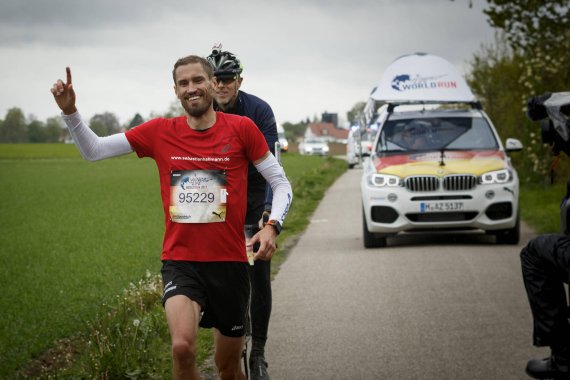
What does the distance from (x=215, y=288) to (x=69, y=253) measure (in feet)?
39.9

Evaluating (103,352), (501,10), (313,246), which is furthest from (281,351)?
(501,10)

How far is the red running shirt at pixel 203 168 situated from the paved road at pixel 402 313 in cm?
198

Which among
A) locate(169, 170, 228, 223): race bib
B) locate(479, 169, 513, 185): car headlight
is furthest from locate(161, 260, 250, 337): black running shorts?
locate(479, 169, 513, 185): car headlight

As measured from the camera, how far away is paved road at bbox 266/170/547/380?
7.61 m

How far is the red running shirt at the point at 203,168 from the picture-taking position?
5.58 m

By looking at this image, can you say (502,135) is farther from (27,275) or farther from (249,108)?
(249,108)

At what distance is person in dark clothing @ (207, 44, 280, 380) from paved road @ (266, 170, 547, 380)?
306 millimetres

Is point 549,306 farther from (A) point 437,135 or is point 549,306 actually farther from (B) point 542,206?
(B) point 542,206

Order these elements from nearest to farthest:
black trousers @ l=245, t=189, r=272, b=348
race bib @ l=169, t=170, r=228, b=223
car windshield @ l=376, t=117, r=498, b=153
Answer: race bib @ l=169, t=170, r=228, b=223, black trousers @ l=245, t=189, r=272, b=348, car windshield @ l=376, t=117, r=498, b=153

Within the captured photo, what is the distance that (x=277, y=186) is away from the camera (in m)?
6.01

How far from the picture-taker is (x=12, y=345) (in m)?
9.21

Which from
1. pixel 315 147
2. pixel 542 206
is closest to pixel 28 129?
pixel 315 147

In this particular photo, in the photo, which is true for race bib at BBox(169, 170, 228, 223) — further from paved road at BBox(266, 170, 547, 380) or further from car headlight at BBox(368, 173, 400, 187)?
car headlight at BBox(368, 173, 400, 187)

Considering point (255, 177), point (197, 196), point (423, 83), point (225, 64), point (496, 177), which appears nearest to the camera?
point (197, 196)
